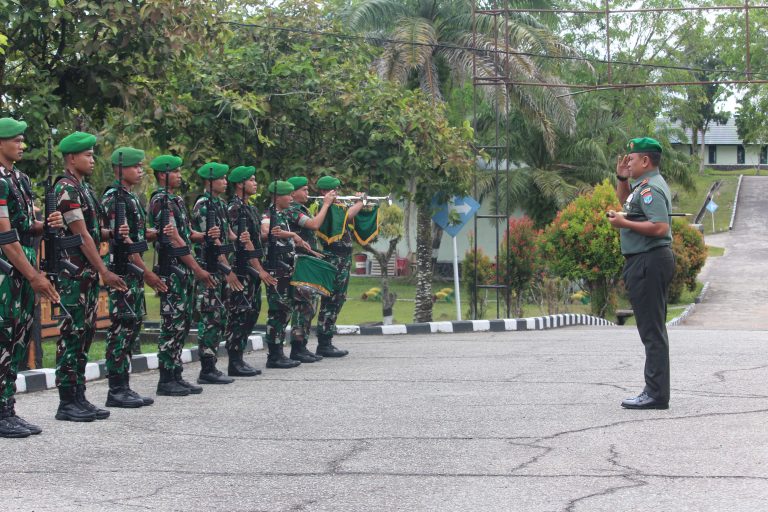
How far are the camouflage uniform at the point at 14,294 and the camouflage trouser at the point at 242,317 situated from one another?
10.7ft

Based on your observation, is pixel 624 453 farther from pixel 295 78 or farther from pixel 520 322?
pixel 520 322

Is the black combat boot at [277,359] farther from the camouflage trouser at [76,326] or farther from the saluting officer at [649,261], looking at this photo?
the saluting officer at [649,261]

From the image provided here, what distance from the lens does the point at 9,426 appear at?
7359mm

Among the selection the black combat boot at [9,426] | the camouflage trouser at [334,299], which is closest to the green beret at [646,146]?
the camouflage trouser at [334,299]

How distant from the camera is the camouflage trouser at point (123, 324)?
8602 millimetres

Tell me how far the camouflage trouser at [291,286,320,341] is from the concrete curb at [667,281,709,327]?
1418 centimetres

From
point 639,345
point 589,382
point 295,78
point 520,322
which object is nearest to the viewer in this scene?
point 589,382

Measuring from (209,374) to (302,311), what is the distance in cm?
189

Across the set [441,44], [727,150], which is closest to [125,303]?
[441,44]

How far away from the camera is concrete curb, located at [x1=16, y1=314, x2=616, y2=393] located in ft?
33.8

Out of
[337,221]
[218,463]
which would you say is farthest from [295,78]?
[218,463]

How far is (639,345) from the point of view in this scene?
537 inches

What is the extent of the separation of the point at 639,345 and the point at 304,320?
417cm

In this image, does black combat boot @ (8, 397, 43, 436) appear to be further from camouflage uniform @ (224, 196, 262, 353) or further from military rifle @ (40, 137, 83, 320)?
camouflage uniform @ (224, 196, 262, 353)
